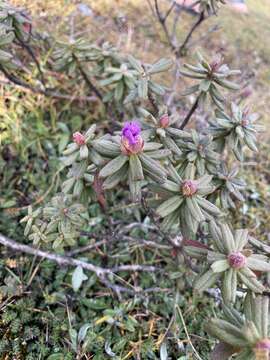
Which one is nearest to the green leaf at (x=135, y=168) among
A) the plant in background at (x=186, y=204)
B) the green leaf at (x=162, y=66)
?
the plant in background at (x=186, y=204)

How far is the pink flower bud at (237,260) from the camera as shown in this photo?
1.14 meters

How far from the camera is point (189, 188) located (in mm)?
1285

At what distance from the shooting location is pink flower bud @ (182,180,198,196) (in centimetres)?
129

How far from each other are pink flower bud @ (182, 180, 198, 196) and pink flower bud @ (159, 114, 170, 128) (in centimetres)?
31

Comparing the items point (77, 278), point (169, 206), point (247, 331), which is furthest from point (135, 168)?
point (77, 278)

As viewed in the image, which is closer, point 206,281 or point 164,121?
point 206,281

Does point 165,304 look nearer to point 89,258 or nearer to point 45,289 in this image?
point 89,258

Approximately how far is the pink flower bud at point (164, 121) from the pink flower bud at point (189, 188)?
0.31 meters

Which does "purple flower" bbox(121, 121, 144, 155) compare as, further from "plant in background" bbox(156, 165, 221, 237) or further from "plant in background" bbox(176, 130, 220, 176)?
"plant in background" bbox(176, 130, 220, 176)

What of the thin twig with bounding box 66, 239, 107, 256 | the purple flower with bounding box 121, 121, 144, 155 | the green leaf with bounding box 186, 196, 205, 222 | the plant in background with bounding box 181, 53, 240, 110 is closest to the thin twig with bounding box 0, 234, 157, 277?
the thin twig with bounding box 66, 239, 107, 256

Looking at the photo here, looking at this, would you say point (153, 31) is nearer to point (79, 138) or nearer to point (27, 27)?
point (27, 27)

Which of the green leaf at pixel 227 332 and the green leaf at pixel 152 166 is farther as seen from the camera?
the green leaf at pixel 152 166

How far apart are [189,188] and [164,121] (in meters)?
0.35

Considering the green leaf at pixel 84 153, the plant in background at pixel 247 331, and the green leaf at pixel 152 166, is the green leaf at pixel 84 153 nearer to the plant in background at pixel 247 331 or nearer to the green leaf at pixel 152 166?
the green leaf at pixel 152 166
